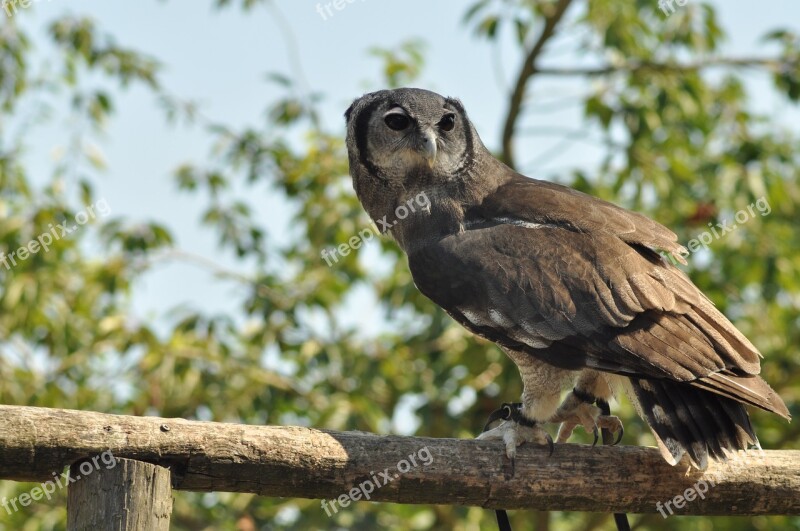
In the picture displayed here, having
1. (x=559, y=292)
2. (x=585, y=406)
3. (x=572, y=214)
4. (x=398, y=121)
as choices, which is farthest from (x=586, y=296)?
(x=398, y=121)

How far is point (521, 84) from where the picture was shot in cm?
671

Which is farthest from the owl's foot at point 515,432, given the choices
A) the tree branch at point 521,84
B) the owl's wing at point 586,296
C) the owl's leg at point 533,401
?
the tree branch at point 521,84

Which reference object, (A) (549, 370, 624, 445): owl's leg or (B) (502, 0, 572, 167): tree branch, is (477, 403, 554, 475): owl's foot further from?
(B) (502, 0, 572, 167): tree branch

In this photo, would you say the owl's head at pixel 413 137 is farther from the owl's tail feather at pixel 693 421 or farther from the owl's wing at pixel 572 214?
the owl's tail feather at pixel 693 421

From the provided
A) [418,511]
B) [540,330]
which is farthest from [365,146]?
[418,511]

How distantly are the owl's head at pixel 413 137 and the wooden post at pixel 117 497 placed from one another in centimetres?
187

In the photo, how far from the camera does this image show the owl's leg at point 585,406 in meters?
3.73

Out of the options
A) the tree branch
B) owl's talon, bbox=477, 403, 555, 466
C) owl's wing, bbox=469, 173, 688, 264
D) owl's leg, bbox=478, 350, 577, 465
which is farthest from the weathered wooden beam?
the tree branch

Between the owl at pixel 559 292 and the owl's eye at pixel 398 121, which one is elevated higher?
the owl's eye at pixel 398 121

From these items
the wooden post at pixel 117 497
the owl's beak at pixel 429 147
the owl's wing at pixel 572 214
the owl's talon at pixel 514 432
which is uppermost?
the owl's beak at pixel 429 147

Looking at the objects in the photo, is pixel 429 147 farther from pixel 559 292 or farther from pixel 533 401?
pixel 533 401

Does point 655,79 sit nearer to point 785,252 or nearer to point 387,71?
point 785,252

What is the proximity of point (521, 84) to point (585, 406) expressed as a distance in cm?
344

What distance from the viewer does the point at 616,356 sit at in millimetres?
3312
